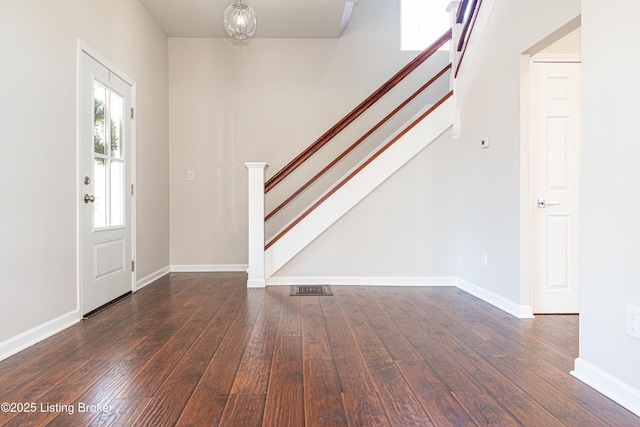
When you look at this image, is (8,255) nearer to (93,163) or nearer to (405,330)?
(93,163)

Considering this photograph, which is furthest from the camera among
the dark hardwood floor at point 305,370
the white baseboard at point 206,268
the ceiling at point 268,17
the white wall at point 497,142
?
the white baseboard at point 206,268

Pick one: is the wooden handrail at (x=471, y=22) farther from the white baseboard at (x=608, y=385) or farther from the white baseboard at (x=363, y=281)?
the white baseboard at (x=608, y=385)

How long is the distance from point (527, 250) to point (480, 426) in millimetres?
1888

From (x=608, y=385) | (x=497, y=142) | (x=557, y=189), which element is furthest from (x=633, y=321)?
(x=497, y=142)

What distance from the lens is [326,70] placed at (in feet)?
17.5

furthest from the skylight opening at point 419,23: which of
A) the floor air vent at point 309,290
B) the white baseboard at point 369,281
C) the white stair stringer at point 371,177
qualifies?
the floor air vent at point 309,290

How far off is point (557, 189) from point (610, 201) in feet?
4.68

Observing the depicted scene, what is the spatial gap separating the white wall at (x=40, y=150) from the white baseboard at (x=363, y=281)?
193 cm

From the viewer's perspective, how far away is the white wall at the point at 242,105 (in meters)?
5.30

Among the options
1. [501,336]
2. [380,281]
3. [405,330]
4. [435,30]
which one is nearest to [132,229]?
[380,281]

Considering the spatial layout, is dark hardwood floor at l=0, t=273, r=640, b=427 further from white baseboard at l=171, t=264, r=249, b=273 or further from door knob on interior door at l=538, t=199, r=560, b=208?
white baseboard at l=171, t=264, r=249, b=273

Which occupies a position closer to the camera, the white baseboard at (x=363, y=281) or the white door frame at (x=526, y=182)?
the white door frame at (x=526, y=182)

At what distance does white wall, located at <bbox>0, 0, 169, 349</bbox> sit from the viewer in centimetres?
227

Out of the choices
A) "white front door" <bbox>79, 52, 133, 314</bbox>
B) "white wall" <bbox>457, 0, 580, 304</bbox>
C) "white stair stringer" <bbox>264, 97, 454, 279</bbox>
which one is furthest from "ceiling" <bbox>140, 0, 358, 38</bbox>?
"white wall" <bbox>457, 0, 580, 304</bbox>
